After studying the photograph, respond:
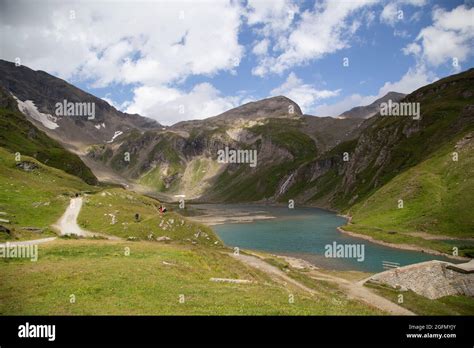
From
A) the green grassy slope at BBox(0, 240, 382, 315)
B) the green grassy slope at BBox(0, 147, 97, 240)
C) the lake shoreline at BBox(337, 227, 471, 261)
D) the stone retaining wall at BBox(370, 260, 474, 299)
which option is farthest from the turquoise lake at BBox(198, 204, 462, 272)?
the green grassy slope at BBox(0, 147, 97, 240)

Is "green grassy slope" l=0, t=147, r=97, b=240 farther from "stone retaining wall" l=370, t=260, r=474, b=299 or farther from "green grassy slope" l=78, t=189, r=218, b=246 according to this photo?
"stone retaining wall" l=370, t=260, r=474, b=299

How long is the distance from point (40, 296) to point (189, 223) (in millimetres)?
62554

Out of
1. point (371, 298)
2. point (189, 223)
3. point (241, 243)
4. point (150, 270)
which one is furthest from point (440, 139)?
point (150, 270)

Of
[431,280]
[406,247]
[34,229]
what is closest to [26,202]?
[34,229]

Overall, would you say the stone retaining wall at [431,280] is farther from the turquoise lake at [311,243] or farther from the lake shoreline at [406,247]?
the lake shoreline at [406,247]

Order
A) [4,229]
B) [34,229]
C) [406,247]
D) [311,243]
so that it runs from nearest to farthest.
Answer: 1. [4,229]
2. [34,229]
3. [406,247]
4. [311,243]

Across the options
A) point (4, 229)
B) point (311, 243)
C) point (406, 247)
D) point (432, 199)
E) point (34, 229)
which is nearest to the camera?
point (4, 229)

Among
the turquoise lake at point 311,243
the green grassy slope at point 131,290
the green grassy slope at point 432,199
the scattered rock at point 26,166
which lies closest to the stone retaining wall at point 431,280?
the green grassy slope at point 131,290

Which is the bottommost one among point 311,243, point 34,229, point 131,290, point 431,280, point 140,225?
point 311,243

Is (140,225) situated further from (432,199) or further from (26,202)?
(432,199)

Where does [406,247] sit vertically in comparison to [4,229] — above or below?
below

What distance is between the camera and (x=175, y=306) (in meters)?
28.8
